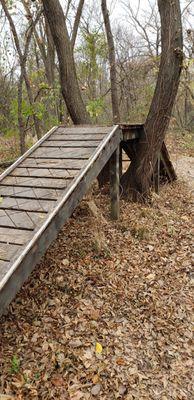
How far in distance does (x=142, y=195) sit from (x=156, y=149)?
3.19ft

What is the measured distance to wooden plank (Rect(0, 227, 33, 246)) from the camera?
3.36m

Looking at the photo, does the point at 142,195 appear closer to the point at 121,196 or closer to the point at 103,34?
the point at 121,196

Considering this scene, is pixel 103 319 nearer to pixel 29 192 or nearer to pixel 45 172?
pixel 29 192

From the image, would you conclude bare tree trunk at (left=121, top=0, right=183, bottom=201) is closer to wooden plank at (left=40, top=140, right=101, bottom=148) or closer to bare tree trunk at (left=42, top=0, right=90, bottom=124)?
bare tree trunk at (left=42, top=0, right=90, bottom=124)

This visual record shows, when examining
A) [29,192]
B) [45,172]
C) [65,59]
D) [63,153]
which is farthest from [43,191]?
[65,59]

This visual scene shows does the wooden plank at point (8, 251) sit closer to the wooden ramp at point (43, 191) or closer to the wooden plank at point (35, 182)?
the wooden ramp at point (43, 191)

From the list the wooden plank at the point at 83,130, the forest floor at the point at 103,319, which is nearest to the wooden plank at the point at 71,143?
the wooden plank at the point at 83,130

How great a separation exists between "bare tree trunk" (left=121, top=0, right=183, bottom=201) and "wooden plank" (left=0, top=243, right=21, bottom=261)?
4.01 meters

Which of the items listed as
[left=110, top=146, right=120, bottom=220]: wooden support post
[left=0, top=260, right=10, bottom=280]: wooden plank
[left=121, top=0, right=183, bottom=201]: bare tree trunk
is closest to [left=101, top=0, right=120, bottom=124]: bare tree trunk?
[left=121, top=0, right=183, bottom=201]: bare tree trunk

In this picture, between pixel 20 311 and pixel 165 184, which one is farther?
pixel 165 184

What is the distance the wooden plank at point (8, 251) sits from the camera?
313 cm

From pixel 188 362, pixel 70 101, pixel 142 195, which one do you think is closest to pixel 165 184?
pixel 142 195

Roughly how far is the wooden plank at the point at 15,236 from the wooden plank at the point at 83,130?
252 centimetres

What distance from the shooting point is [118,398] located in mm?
3186
